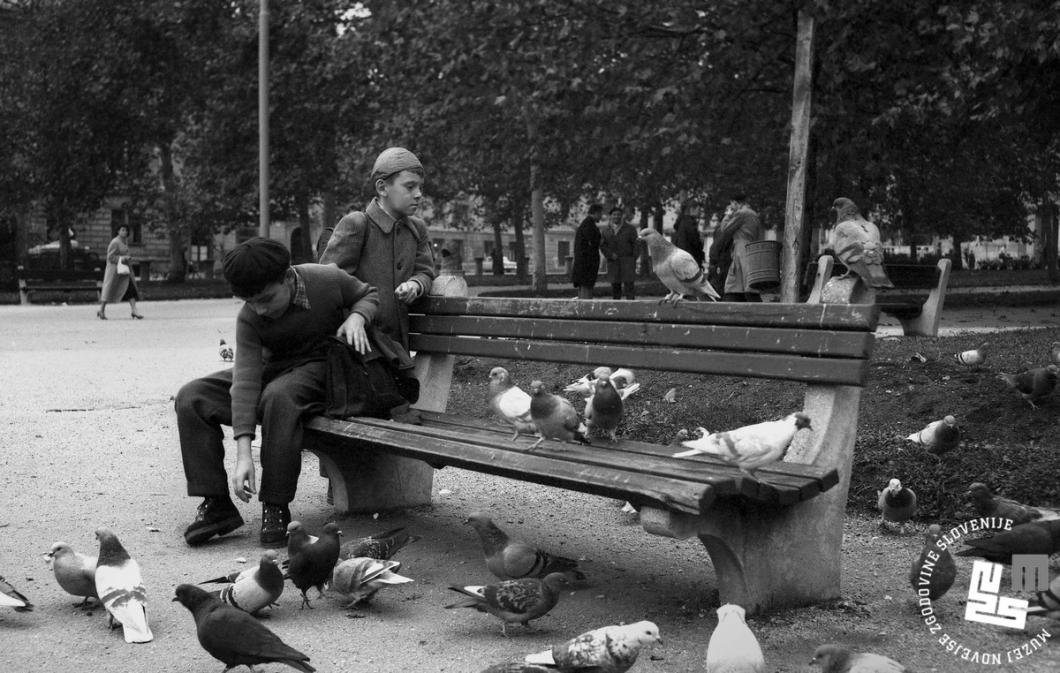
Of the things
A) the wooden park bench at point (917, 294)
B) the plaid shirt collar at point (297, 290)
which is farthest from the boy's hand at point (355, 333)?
the wooden park bench at point (917, 294)

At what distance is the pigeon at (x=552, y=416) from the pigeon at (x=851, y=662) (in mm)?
1630

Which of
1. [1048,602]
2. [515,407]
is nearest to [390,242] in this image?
[515,407]

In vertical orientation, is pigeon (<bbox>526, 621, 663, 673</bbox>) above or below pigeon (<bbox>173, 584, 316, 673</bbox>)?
above

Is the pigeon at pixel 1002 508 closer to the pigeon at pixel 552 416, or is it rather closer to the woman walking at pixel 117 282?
the pigeon at pixel 552 416

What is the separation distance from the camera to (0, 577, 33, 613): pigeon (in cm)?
440

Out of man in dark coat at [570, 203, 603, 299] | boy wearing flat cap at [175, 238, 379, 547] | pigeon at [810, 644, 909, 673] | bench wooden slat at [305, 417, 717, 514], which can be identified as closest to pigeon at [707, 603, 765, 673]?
pigeon at [810, 644, 909, 673]

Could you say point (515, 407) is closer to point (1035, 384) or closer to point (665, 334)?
point (665, 334)

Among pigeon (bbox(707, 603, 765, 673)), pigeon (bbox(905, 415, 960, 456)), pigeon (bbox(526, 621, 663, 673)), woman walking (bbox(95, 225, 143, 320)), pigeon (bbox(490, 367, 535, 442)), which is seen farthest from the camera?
woman walking (bbox(95, 225, 143, 320))

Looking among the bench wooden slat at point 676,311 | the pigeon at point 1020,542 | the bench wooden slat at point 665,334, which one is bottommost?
the pigeon at point 1020,542

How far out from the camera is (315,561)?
4.56 meters

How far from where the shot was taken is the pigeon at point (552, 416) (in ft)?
15.6

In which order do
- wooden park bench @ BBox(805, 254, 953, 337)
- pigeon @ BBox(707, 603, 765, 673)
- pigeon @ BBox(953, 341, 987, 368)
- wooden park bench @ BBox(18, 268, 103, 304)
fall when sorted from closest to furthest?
pigeon @ BBox(707, 603, 765, 673) < pigeon @ BBox(953, 341, 987, 368) < wooden park bench @ BBox(805, 254, 953, 337) < wooden park bench @ BBox(18, 268, 103, 304)

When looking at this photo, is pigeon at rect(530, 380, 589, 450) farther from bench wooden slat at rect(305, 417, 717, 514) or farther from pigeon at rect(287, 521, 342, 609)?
pigeon at rect(287, 521, 342, 609)

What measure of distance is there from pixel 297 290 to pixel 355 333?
0.35 metres
